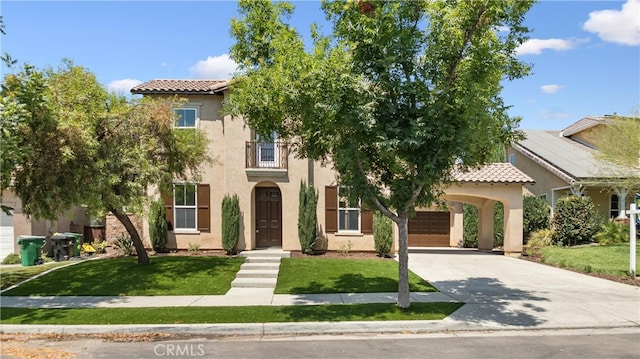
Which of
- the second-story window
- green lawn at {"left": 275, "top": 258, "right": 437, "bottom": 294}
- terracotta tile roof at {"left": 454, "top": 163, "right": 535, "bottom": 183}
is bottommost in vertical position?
green lawn at {"left": 275, "top": 258, "right": 437, "bottom": 294}

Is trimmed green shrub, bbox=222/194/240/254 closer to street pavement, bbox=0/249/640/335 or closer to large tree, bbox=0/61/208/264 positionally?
large tree, bbox=0/61/208/264

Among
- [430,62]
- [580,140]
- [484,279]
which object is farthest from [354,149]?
[580,140]

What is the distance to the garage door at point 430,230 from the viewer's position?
72.3 ft

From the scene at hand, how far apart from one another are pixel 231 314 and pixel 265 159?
872 centimetres

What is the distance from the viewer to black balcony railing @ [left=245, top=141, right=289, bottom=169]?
52.7 feet

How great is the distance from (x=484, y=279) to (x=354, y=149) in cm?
688

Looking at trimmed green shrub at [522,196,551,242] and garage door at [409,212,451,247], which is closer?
trimmed green shrub at [522,196,551,242]

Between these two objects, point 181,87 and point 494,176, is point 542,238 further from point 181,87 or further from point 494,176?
point 181,87

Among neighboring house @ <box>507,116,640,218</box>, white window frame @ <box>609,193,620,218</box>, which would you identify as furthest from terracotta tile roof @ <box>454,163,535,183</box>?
white window frame @ <box>609,193,620,218</box>

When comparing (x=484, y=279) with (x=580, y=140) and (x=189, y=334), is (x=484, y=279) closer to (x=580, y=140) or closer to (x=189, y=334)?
A: (x=189, y=334)

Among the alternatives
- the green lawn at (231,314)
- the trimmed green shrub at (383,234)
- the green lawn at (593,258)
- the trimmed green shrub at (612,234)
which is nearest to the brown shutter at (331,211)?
the trimmed green shrub at (383,234)
